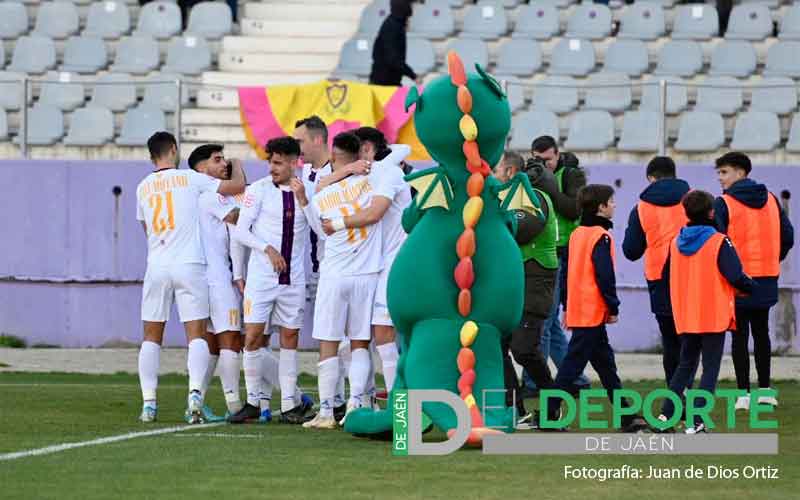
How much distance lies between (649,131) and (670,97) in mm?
416

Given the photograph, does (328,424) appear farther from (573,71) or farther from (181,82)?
(573,71)

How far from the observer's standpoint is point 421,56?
20.3 m

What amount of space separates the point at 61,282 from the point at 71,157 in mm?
1603

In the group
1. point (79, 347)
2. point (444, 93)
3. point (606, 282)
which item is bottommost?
point (79, 347)

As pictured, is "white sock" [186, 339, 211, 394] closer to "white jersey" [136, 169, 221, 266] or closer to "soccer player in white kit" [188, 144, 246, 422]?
"soccer player in white kit" [188, 144, 246, 422]

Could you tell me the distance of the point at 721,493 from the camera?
7.86m

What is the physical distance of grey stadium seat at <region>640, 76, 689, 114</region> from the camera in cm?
1727

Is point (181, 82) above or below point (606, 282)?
above

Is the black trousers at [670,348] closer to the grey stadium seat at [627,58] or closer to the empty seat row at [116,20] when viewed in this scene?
the grey stadium seat at [627,58]

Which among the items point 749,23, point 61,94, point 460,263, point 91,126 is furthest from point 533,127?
point 460,263

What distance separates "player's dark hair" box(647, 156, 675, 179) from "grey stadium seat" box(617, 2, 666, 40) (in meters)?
8.09

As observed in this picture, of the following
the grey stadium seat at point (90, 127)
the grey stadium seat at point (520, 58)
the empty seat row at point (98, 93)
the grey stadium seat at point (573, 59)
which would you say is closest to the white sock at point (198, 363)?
the empty seat row at point (98, 93)

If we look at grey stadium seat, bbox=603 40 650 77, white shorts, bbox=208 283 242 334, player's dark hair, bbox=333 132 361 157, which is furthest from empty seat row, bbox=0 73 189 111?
player's dark hair, bbox=333 132 361 157

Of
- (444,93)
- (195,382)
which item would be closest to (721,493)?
(444,93)
